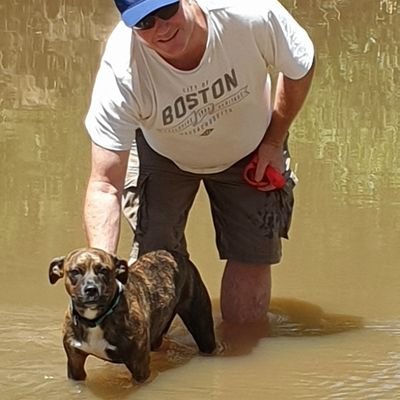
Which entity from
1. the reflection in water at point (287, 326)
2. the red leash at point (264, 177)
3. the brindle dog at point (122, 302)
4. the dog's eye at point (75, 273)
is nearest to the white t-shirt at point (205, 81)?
the red leash at point (264, 177)

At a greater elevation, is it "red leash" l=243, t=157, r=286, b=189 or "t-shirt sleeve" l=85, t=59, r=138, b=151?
"t-shirt sleeve" l=85, t=59, r=138, b=151

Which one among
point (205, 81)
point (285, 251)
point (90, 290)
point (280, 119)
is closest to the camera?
point (90, 290)

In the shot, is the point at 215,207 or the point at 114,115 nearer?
the point at 114,115

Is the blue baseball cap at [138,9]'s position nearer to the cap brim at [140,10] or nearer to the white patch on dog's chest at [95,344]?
the cap brim at [140,10]

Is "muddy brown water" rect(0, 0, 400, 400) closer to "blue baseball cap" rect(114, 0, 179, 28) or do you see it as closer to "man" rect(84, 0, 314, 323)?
"man" rect(84, 0, 314, 323)

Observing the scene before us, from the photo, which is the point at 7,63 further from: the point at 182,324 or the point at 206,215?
the point at 182,324

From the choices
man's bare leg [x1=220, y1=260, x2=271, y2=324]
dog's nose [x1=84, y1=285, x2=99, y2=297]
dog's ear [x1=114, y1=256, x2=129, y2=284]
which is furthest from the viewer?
man's bare leg [x1=220, y1=260, x2=271, y2=324]

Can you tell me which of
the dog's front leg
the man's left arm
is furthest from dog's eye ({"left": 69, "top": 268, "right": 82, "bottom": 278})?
the man's left arm

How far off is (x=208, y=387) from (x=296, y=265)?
171cm

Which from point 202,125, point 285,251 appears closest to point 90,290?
point 202,125

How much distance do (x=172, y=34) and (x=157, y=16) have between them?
156mm

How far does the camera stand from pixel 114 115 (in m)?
4.92

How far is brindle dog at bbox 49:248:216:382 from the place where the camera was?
4.44m

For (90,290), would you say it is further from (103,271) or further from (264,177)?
(264,177)
